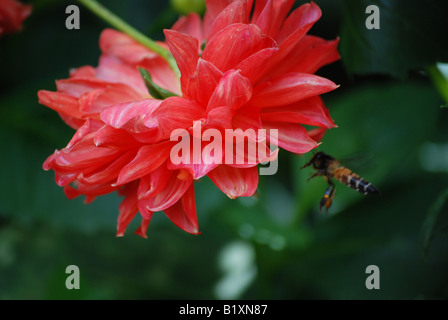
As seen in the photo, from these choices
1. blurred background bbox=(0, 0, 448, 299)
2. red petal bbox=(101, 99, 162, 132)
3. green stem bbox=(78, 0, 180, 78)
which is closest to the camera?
red petal bbox=(101, 99, 162, 132)

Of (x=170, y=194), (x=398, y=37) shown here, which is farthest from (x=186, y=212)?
(x=398, y=37)

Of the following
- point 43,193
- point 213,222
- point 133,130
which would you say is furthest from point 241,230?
point 133,130

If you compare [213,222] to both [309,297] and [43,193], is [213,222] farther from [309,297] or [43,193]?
[43,193]

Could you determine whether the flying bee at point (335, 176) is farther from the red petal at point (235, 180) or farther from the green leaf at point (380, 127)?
the green leaf at point (380, 127)

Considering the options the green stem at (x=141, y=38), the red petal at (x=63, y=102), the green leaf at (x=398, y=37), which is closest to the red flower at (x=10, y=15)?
the green stem at (x=141, y=38)

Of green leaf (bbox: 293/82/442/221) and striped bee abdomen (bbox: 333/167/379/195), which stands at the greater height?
green leaf (bbox: 293/82/442/221)

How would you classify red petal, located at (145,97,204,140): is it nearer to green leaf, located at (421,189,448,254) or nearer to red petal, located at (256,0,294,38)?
red petal, located at (256,0,294,38)

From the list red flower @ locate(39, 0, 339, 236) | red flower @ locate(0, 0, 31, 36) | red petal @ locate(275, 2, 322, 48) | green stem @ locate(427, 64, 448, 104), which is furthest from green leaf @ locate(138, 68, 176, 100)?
green stem @ locate(427, 64, 448, 104)
